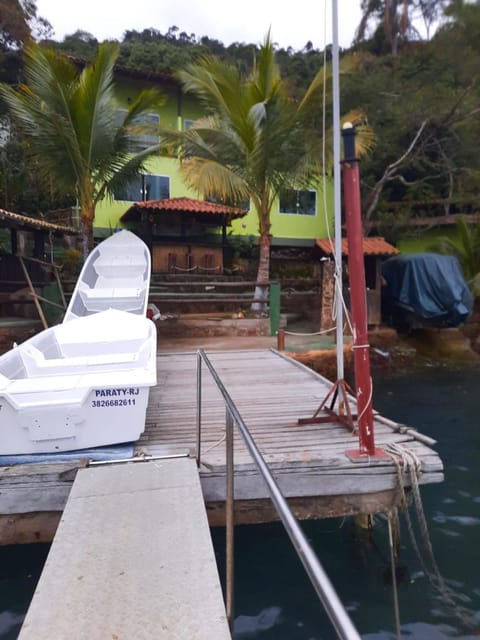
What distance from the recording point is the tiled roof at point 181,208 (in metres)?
16.3

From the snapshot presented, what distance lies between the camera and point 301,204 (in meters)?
20.4

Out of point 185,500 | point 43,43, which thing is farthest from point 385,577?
point 43,43

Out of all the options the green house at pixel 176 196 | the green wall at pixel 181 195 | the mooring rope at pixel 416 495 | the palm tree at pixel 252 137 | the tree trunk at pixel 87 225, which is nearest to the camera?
the mooring rope at pixel 416 495

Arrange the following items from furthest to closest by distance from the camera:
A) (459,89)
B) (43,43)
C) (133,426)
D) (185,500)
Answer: (43,43)
(459,89)
(133,426)
(185,500)

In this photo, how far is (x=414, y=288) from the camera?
14336mm

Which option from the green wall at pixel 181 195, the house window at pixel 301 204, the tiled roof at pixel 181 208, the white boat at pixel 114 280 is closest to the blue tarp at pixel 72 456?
the white boat at pixel 114 280

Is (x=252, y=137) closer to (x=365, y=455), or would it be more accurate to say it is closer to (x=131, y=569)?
(x=365, y=455)

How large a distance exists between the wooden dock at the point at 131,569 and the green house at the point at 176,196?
14.9m

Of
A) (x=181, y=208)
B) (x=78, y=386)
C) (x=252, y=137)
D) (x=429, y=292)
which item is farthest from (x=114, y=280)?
(x=429, y=292)

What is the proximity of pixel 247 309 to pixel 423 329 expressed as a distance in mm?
5638

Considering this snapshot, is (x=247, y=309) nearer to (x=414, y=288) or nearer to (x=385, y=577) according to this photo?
(x=414, y=288)

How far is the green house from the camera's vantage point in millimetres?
18016

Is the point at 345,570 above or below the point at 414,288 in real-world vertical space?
below

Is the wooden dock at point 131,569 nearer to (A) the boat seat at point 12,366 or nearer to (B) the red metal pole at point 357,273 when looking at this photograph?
(B) the red metal pole at point 357,273
